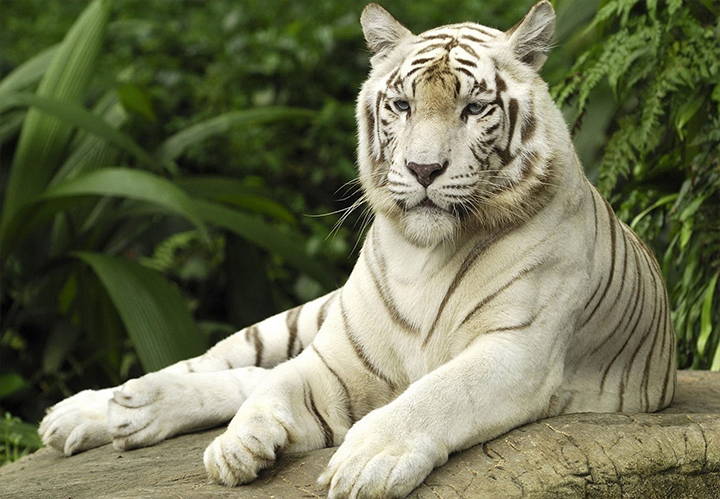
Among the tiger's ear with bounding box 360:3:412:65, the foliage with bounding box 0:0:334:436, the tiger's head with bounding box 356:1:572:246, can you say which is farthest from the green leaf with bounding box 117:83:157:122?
the tiger's head with bounding box 356:1:572:246

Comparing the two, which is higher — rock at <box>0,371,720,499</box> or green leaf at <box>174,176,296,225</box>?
green leaf at <box>174,176,296,225</box>

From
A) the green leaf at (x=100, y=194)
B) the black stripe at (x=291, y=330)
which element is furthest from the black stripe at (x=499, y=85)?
the green leaf at (x=100, y=194)

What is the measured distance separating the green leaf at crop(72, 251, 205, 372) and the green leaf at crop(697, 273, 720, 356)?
6.61 feet

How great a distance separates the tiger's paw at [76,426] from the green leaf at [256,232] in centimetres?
170

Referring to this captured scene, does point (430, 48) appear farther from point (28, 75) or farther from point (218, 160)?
point (218, 160)

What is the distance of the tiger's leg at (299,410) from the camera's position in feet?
6.78

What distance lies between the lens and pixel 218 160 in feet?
23.6

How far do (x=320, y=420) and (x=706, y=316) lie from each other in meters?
1.65

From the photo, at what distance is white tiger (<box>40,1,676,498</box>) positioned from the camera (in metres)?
2.06

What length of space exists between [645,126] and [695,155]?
0.98 ft

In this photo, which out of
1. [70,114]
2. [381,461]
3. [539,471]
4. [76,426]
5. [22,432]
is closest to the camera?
[381,461]

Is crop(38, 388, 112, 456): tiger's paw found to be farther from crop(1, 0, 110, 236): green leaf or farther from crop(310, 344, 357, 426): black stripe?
crop(1, 0, 110, 236): green leaf

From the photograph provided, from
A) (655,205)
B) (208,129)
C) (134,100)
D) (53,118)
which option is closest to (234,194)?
(208,129)

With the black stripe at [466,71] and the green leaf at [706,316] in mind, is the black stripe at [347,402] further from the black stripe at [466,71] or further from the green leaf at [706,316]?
the green leaf at [706,316]
